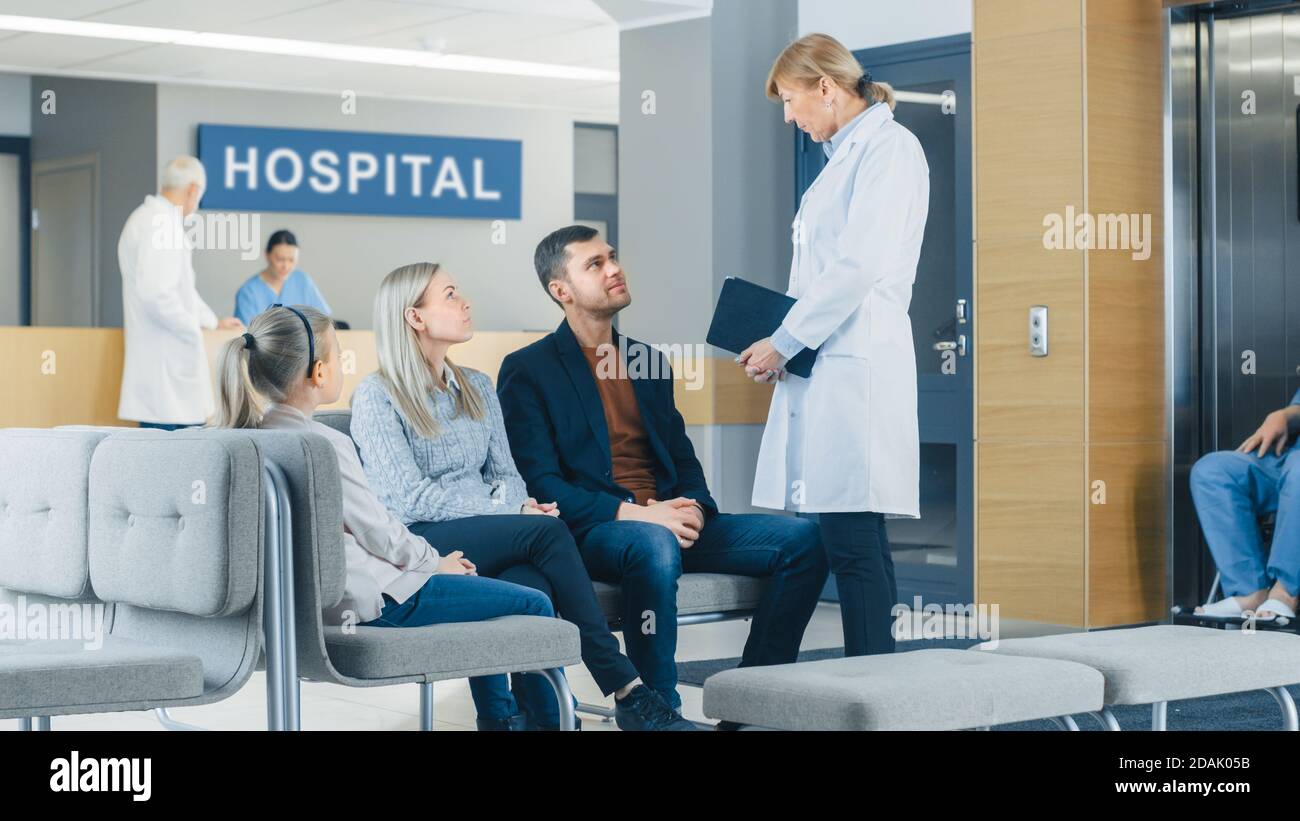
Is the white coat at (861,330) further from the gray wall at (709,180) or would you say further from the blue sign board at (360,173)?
the blue sign board at (360,173)

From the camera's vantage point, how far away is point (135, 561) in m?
2.69

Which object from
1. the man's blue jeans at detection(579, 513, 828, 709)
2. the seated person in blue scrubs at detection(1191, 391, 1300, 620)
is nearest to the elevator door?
the seated person in blue scrubs at detection(1191, 391, 1300, 620)

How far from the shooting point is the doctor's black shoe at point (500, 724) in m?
3.54

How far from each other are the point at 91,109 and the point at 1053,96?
302 inches

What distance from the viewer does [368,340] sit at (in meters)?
7.94

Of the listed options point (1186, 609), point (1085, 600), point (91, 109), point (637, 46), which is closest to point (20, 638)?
point (1085, 600)

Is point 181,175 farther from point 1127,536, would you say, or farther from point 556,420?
point 1127,536

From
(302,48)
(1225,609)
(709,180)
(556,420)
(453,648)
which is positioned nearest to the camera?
(453,648)

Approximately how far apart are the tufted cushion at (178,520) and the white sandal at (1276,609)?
320cm

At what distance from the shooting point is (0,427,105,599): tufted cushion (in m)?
2.80

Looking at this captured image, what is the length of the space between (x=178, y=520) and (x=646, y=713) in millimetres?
1069

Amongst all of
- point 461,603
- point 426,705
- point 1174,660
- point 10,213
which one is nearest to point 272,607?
point 461,603
